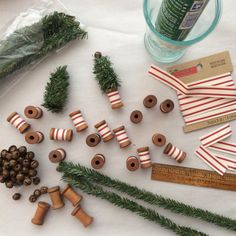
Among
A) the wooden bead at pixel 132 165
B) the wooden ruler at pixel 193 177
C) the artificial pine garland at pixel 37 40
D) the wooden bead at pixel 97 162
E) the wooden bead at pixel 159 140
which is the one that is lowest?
the wooden ruler at pixel 193 177

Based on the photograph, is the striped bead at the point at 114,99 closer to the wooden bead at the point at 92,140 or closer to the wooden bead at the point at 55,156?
the wooden bead at the point at 92,140

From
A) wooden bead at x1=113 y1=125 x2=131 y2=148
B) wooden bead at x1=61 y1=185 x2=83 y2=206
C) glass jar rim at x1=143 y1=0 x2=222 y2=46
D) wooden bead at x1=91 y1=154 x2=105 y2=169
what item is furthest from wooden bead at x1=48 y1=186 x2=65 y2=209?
glass jar rim at x1=143 y1=0 x2=222 y2=46

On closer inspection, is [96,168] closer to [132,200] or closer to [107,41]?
[132,200]

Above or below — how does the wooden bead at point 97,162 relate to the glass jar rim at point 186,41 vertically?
below

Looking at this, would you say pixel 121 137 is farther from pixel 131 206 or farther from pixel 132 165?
pixel 131 206

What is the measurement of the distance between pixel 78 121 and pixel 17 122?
0.19 m

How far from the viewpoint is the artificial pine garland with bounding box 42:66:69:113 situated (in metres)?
0.99

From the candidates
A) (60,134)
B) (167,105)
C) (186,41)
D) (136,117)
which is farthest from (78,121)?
(186,41)

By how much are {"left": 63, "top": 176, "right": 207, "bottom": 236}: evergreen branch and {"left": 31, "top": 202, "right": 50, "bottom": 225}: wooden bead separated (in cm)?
11

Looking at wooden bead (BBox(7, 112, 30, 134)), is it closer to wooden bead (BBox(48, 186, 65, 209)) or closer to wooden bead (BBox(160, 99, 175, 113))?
wooden bead (BBox(48, 186, 65, 209))

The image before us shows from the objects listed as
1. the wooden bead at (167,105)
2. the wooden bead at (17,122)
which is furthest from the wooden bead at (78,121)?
the wooden bead at (167,105)

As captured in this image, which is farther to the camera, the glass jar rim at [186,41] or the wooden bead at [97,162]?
the wooden bead at [97,162]

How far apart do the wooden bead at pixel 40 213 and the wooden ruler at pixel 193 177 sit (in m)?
0.35

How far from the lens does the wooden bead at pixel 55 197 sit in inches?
39.7
